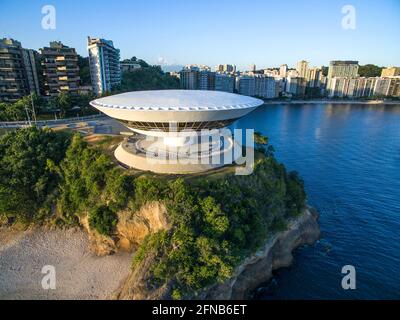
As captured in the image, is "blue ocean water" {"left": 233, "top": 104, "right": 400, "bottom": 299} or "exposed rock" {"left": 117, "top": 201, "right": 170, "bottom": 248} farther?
"blue ocean water" {"left": 233, "top": 104, "right": 400, "bottom": 299}

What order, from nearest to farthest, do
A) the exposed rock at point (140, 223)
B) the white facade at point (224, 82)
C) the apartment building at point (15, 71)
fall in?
the exposed rock at point (140, 223) < the apartment building at point (15, 71) < the white facade at point (224, 82)

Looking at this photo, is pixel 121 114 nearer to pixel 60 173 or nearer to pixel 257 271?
pixel 60 173

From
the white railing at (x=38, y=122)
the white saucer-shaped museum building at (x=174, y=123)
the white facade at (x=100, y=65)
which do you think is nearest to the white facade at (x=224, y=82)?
the white facade at (x=100, y=65)

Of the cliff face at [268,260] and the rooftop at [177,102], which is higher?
the rooftop at [177,102]

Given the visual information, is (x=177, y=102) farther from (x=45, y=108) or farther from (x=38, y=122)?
(x=45, y=108)

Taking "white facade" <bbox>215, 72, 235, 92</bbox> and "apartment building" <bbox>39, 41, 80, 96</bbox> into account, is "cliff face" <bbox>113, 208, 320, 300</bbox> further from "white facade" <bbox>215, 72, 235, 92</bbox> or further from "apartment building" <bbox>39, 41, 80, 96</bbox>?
"white facade" <bbox>215, 72, 235, 92</bbox>

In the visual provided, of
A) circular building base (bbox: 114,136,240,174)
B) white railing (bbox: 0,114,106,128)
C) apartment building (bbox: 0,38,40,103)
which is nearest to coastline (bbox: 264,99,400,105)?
white railing (bbox: 0,114,106,128)

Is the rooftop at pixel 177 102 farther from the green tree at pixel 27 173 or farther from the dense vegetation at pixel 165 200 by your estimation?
the green tree at pixel 27 173

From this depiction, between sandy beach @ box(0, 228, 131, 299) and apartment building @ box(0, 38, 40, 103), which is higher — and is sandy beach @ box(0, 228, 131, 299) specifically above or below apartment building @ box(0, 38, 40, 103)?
below
